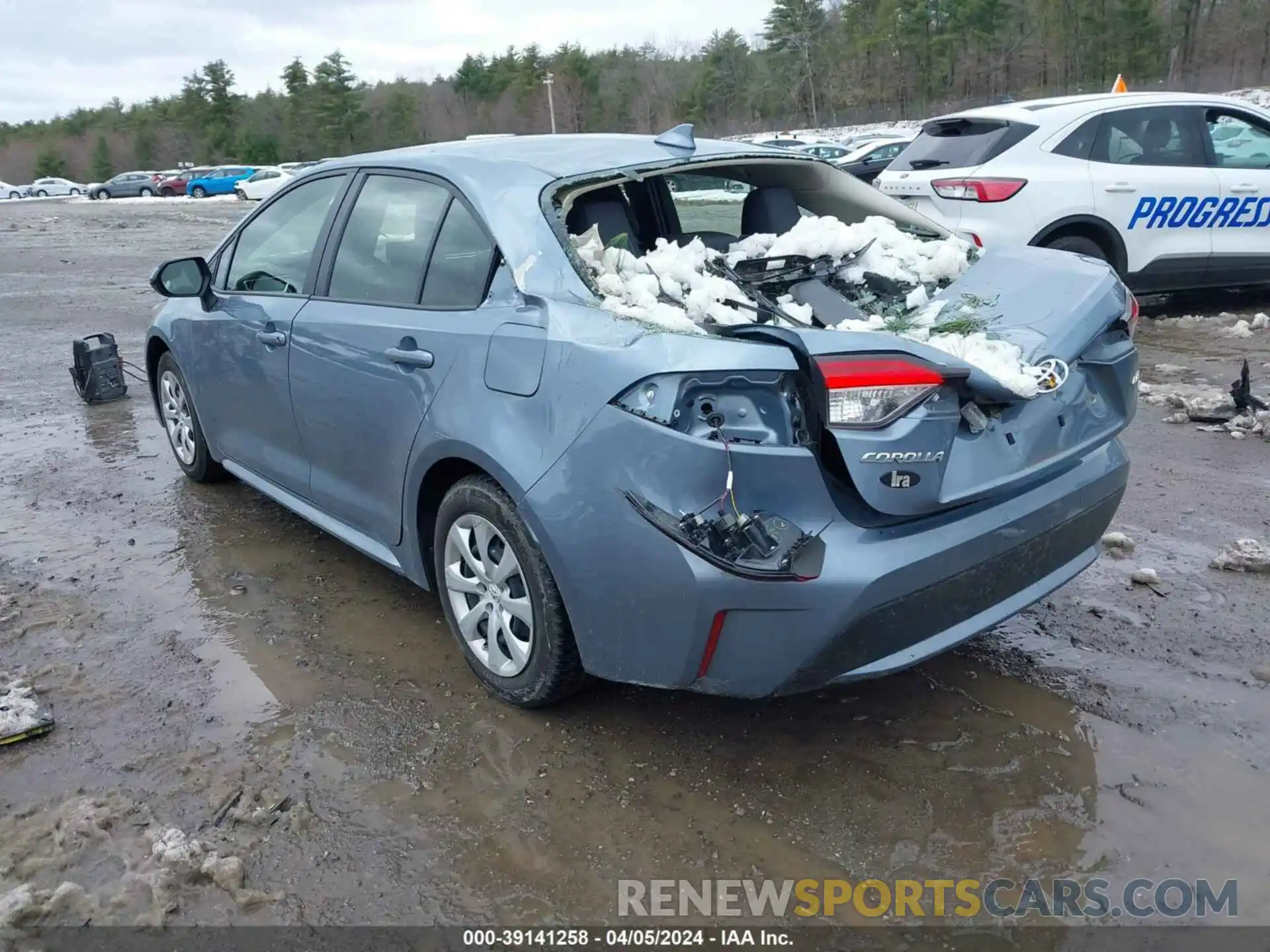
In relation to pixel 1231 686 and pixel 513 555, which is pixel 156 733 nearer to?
pixel 513 555

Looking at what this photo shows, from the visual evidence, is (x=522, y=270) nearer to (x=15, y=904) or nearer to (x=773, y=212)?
(x=773, y=212)

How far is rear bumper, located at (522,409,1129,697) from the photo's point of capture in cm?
250

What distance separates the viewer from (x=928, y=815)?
2693 millimetres

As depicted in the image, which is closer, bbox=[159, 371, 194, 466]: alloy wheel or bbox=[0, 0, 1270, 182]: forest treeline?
bbox=[159, 371, 194, 466]: alloy wheel

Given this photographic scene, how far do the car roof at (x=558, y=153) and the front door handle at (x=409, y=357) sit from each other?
0.66 m

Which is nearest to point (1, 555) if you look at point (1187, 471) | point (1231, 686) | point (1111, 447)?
point (1111, 447)

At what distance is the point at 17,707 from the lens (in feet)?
10.9

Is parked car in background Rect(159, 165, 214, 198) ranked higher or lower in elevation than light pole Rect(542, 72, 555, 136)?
lower

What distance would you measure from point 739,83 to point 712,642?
84441 millimetres

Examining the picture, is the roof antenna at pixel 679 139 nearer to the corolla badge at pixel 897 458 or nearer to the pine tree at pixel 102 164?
the corolla badge at pixel 897 458

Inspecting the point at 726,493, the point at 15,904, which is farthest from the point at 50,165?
the point at 726,493

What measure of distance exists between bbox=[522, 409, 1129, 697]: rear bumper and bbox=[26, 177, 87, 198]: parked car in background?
235 feet

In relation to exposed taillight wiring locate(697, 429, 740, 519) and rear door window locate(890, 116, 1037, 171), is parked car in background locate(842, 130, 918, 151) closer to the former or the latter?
rear door window locate(890, 116, 1037, 171)

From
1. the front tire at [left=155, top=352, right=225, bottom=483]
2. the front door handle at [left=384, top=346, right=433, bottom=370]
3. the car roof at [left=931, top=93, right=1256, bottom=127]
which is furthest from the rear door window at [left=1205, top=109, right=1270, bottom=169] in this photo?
the front tire at [left=155, top=352, right=225, bottom=483]
